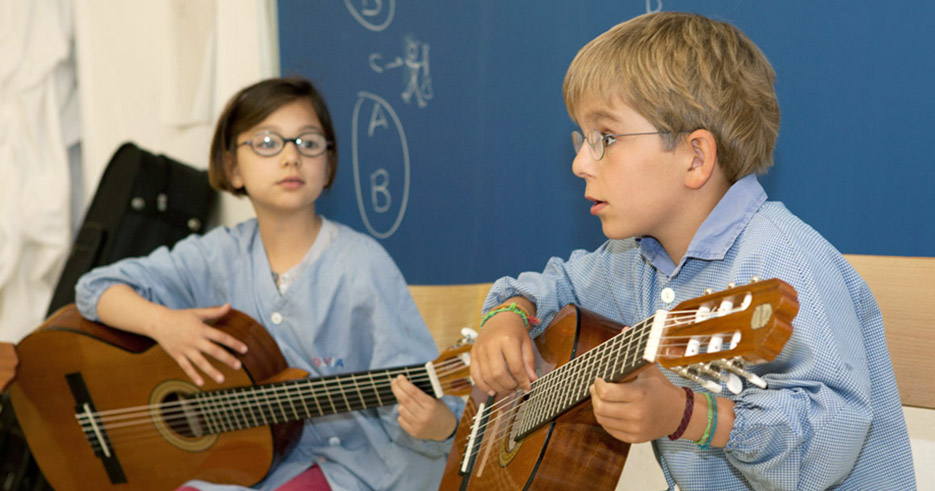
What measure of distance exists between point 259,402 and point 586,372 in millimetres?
821

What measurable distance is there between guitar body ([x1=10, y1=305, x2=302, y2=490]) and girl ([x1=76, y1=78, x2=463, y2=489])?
0.14 ft

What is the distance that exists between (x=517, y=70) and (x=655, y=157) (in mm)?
869

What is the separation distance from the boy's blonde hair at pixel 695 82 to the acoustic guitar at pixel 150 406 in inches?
29.9

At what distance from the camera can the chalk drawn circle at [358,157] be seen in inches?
93.1

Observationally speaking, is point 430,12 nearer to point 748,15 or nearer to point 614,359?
point 748,15

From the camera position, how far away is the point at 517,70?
6.72 ft

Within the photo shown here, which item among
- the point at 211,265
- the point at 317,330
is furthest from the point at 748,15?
the point at 211,265

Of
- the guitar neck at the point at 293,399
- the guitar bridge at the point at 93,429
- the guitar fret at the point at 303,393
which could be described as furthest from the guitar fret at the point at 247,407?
the guitar bridge at the point at 93,429

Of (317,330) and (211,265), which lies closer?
(317,330)

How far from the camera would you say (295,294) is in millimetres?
1884

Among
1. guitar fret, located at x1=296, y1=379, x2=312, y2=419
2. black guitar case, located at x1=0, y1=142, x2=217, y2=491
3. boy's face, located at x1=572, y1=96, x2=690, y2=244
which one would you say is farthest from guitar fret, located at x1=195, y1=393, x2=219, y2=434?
boy's face, located at x1=572, y1=96, x2=690, y2=244

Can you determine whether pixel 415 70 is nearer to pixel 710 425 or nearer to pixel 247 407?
pixel 247 407

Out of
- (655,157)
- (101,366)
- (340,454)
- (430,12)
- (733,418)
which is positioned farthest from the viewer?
(430,12)

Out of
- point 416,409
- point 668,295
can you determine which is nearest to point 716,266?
point 668,295
